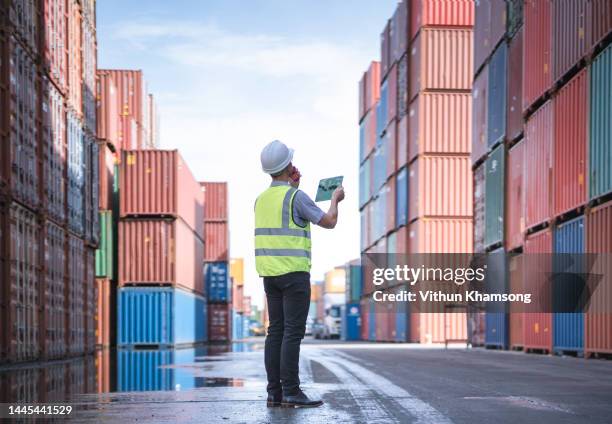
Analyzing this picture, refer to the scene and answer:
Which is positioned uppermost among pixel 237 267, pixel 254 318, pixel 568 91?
pixel 568 91

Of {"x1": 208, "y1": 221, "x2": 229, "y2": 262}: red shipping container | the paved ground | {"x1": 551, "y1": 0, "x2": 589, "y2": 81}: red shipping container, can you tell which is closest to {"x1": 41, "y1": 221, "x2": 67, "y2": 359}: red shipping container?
the paved ground

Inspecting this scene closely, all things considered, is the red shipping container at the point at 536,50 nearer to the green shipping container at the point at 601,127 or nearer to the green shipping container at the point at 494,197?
the green shipping container at the point at 494,197

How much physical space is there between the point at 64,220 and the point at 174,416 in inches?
507

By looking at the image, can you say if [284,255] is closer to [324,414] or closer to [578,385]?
[324,414]

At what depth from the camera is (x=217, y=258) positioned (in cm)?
4691

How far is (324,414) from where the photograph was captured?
17.6ft

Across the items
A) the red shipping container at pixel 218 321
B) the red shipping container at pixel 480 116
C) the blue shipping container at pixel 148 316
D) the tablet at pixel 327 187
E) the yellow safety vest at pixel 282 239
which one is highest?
the red shipping container at pixel 480 116

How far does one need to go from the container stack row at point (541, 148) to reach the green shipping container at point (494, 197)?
0.10 feet

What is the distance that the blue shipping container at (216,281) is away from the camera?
46500 mm

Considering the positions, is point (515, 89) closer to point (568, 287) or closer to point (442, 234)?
point (568, 287)

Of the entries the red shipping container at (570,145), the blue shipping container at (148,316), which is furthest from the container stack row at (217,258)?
the red shipping container at (570,145)

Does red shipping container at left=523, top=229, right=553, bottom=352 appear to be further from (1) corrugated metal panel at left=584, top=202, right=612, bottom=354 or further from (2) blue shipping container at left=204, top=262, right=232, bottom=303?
(2) blue shipping container at left=204, top=262, right=232, bottom=303

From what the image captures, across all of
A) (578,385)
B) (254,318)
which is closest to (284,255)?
(578,385)

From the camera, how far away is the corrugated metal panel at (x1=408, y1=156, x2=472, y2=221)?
3431 cm
